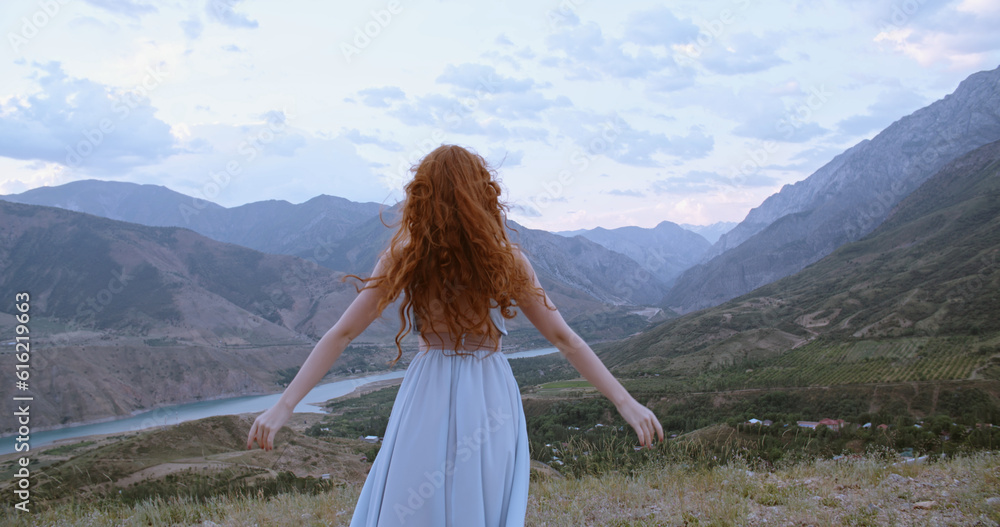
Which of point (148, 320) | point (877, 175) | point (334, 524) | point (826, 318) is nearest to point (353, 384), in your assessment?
point (148, 320)

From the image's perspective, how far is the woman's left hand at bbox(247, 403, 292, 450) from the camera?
224 cm

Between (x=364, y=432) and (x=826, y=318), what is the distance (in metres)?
61.4

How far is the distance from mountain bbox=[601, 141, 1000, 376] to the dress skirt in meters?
47.6

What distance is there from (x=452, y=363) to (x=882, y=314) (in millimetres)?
77180

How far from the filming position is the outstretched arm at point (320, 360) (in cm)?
227

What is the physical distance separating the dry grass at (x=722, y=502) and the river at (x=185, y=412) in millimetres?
42046

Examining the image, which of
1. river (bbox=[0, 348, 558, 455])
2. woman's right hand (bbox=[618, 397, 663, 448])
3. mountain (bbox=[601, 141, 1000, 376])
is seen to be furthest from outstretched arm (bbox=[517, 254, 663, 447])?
mountain (bbox=[601, 141, 1000, 376])

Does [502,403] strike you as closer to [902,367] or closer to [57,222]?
[902,367]

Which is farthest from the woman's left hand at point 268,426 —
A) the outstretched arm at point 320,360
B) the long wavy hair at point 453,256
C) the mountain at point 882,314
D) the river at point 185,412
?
the mountain at point 882,314

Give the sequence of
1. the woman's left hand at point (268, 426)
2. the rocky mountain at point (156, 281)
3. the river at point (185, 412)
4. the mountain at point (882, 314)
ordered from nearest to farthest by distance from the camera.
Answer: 1. the woman's left hand at point (268, 426)
2. the mountain at point (882, 314)
3. the river at point (185, 412)
4. the rocky mountain at point (156, 281)

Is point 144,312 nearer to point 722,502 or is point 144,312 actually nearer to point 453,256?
point 722,502

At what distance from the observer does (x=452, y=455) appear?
7.59 ft

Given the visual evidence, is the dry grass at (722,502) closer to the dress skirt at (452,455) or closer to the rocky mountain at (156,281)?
the dress skirt at (452,455)

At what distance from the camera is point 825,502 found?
3934 mm
